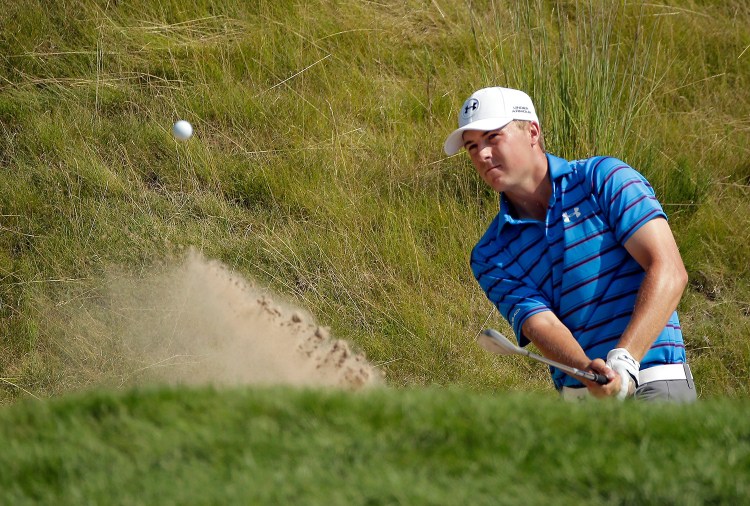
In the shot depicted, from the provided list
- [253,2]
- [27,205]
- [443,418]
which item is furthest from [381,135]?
[443,418]

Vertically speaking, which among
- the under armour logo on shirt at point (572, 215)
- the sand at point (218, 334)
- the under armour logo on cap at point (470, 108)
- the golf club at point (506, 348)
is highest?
the under armour logo on cap at point (470, 108)

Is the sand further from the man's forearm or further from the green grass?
the green grass

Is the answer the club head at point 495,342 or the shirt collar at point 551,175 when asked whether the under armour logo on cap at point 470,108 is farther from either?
the club head at point 495,342

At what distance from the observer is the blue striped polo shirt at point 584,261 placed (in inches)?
150

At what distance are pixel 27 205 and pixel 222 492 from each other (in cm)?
518

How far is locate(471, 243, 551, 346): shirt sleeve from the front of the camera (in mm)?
3914

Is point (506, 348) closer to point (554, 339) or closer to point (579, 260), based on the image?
point (554, 339)

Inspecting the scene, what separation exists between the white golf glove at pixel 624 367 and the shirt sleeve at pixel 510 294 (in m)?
0.45

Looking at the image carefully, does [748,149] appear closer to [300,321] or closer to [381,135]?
[381,135]

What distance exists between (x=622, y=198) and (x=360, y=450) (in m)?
1.77

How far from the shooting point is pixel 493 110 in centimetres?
412

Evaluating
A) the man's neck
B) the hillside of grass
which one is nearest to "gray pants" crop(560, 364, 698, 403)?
the man's neck

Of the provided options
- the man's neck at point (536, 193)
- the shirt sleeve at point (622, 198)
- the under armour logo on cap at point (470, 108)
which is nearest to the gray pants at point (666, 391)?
the shirt sleeve at point (622, 198)

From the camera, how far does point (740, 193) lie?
23.8 ft
